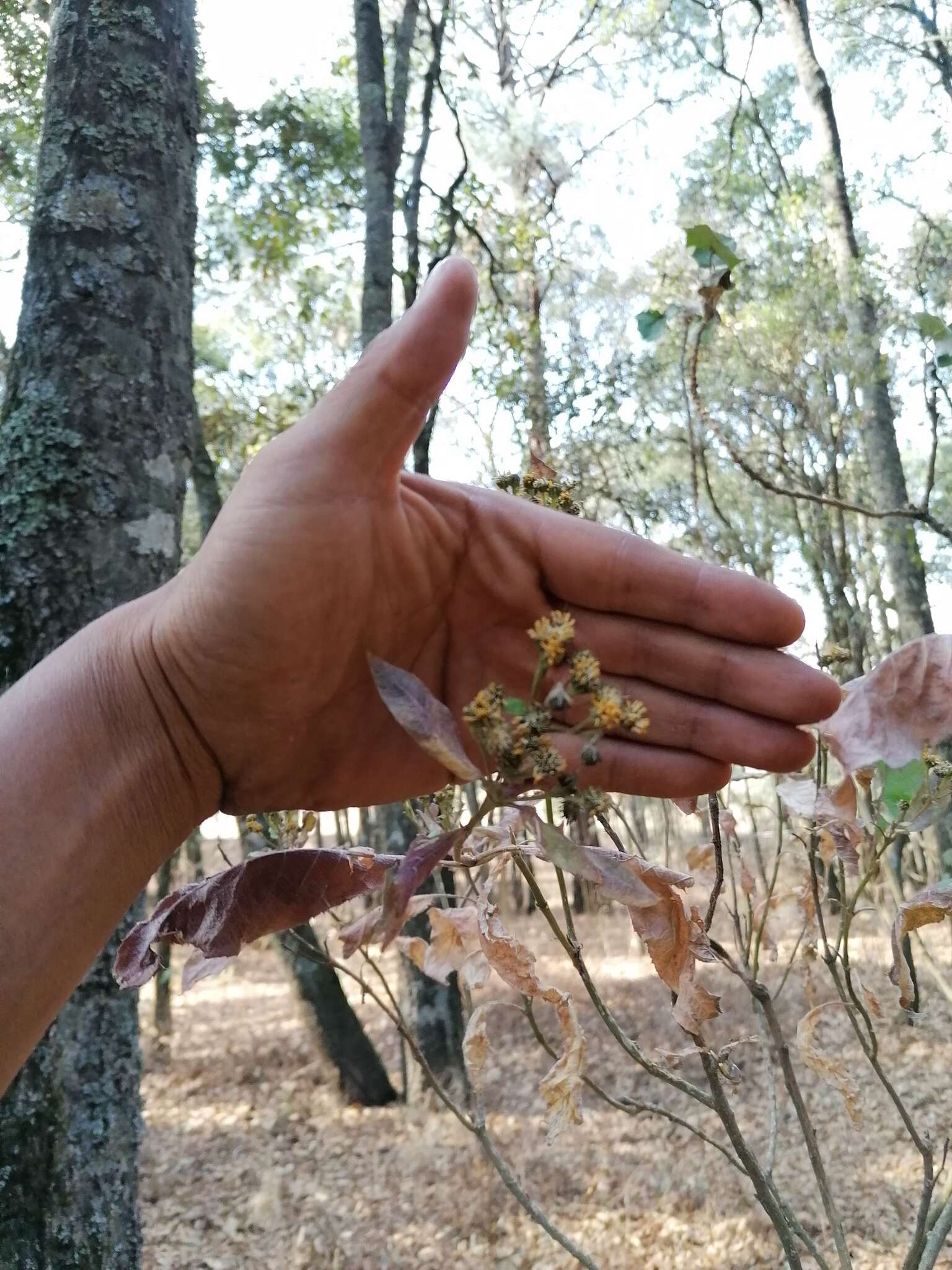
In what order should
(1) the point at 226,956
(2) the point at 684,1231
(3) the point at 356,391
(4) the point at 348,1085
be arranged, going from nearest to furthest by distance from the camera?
1. (3) the point at 356,391
2. (1) the point at 226,956
3. (2) the point at 684,1231
4. (4) the point at 348,1085

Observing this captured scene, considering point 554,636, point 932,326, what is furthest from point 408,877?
point 932,326

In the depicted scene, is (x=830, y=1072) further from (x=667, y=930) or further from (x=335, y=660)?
(x=335, y=660)

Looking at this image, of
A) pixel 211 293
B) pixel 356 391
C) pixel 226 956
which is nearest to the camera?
pixel 356 391

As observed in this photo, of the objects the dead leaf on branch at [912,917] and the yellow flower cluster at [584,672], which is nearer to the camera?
the yellow flower cluster at [584,672]

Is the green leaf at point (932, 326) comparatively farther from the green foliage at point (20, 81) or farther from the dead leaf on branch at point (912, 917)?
the green foliage at point (20, 81)

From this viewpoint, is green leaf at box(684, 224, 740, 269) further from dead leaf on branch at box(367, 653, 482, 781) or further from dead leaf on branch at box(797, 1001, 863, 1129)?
dead leaf on branch at box(797, 1001, 863, 1129)

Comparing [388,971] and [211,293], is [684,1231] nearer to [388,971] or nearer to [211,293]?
[388,971]

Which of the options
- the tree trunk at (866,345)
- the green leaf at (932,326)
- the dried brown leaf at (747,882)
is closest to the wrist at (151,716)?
the dried brown leaf at (747,882)

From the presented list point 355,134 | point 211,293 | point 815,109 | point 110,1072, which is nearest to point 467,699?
point 110,1072
